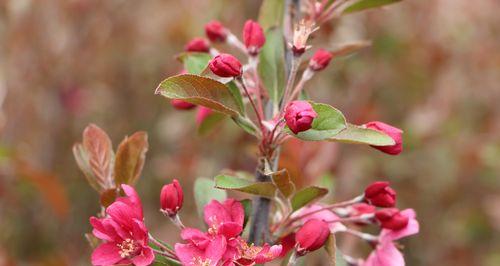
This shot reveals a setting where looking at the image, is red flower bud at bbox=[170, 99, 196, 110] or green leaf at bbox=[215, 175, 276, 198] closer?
green leaf at bbox=[215, 175, 276, 198]

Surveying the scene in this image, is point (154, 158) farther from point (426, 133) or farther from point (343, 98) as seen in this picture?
point (426, 133)

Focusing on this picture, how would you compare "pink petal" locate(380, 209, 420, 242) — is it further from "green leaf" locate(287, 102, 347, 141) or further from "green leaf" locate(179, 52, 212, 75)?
"green leaf" locate(179, 52, 212, 75)

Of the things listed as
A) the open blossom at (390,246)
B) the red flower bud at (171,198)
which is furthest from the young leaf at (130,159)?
the open blossom at (390,246)

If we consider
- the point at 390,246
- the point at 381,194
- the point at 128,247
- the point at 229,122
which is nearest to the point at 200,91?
the point at 128,247

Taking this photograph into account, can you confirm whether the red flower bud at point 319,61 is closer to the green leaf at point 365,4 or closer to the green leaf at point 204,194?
the green leaf at point 365,4

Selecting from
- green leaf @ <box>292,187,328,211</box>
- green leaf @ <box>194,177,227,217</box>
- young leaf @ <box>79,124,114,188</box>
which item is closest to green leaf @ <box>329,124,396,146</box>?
green leaf @ <box>292,187,328,211</box>

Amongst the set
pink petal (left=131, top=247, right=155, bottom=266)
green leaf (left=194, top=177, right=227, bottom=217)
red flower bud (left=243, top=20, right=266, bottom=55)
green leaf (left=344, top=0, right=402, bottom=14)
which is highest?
green leaf (left=344, top=0, right=402, bottom=14)

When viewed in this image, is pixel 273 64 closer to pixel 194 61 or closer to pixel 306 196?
pixel 194 61
